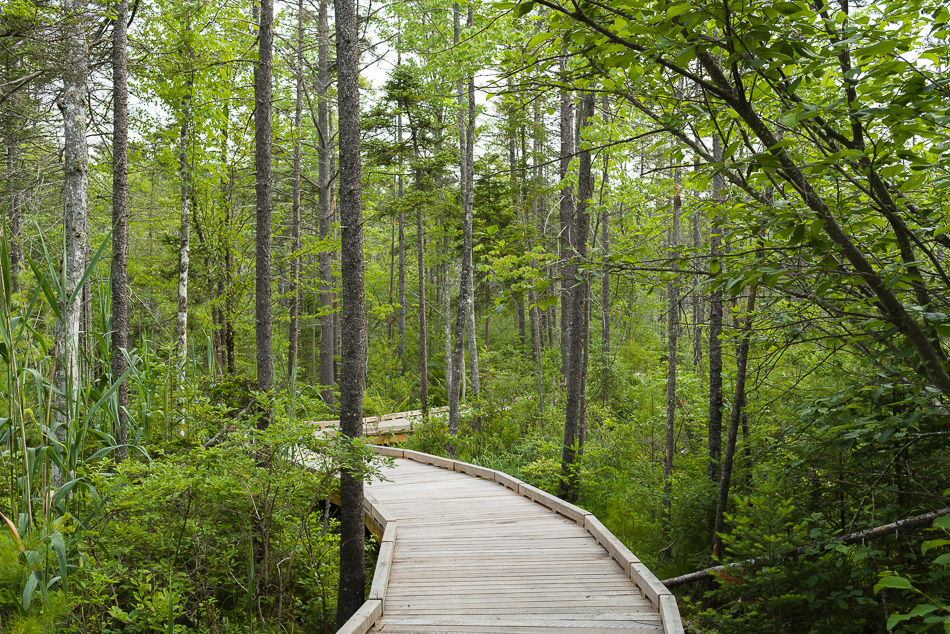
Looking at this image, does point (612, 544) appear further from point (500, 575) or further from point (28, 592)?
point (28, 592)

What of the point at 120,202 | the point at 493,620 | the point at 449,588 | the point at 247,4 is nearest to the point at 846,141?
the point at 493,620

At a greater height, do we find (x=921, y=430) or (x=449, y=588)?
(x=921, y=430)

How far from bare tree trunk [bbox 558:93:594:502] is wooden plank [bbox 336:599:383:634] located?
401cm

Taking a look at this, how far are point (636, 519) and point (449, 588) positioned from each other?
3631 millimetres

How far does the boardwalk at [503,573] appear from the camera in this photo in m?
4.11

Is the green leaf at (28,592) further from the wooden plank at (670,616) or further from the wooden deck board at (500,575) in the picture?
the wooden plank at (670,616)

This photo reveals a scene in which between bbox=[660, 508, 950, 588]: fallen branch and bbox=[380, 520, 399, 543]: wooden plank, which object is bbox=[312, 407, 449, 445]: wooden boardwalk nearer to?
bbox=[380, 520, 399, 543]: wooden plank

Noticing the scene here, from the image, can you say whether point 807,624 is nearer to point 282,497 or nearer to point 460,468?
point 282,497

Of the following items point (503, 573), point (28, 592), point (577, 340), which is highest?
point (577, 340)

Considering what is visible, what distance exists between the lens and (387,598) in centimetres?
459

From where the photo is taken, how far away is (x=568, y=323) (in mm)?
13453

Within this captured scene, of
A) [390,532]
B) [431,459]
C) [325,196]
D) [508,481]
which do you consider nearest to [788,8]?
[390,532]

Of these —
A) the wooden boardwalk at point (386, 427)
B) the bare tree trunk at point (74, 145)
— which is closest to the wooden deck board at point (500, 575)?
the bare tree trunk at point (74, 145)

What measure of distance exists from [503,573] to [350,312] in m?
2.86
